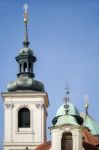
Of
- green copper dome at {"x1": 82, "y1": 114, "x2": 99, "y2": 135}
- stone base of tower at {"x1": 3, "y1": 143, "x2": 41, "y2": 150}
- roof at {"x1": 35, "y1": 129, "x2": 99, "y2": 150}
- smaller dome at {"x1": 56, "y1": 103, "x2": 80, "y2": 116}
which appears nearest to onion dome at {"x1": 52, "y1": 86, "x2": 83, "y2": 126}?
smaller dome at {"x1": 56, "y1": 103, "x2": 80, "y2": 116}

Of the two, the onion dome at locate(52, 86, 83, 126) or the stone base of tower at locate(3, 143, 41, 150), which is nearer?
the onion dome at locate(52, 86, 83, 126)

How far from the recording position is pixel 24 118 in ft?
260

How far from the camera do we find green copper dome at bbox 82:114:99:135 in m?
84.0

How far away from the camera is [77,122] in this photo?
2657 inches

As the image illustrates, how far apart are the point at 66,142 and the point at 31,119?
1275 centimetres

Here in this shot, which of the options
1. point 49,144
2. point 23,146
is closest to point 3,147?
point 23,146

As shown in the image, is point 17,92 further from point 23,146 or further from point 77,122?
point 77,122

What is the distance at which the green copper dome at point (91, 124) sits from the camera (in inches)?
3307

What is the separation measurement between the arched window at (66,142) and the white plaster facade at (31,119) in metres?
11.8

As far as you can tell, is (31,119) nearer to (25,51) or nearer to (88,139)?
(25,51)

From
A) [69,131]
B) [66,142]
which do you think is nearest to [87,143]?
[66,142]

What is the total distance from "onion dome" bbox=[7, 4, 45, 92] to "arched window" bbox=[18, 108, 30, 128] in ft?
7.15

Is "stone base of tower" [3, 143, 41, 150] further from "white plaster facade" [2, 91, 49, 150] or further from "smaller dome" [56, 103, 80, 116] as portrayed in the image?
"smaller dome" [56, 103, 80, 116]

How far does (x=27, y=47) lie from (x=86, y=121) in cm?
1022
